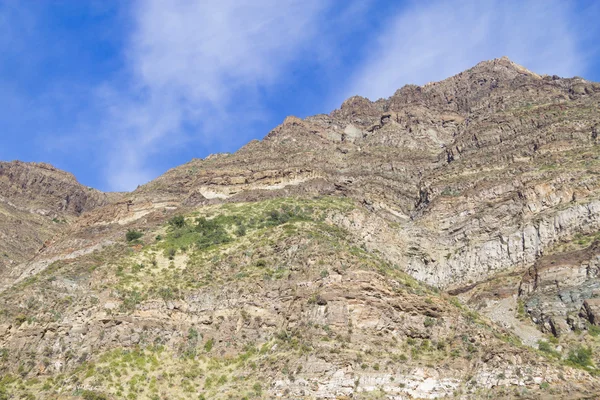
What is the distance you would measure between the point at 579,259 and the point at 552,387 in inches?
879

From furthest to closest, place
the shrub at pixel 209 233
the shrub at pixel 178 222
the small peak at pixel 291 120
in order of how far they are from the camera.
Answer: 1. the small peak at pixel 291 120
2. the shrub at pixel 178 222
3. the shrub at pixel 209 233

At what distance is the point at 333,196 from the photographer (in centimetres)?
7944

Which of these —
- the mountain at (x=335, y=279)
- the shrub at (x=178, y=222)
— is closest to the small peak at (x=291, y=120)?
the mountain at (x=335, y=279)

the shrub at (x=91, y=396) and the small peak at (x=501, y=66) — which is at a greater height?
the small peak at (x=501, y=66)

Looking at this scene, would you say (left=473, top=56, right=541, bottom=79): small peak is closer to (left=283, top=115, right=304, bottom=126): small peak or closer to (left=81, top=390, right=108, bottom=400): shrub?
(left=283, top=115, right=304, bottom=126): small peak

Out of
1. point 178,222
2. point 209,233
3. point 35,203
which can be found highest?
point 35,203

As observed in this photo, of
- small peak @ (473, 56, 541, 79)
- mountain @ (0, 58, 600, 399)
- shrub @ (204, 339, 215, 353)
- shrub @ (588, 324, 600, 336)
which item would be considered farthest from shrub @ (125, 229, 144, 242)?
small peak @ (473, 56, 541, 79)

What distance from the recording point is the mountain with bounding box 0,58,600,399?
36531 millimetres

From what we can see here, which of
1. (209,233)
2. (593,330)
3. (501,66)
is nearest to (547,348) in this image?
(593,330)

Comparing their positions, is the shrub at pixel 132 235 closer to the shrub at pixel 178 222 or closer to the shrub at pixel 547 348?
the shrub at pixel 178 222

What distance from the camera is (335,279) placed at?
4297cm

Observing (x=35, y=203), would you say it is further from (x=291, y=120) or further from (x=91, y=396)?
(x=91, y=396)

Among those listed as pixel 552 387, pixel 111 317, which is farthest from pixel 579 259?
pixel 111 317

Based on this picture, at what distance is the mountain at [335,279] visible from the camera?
120ft
